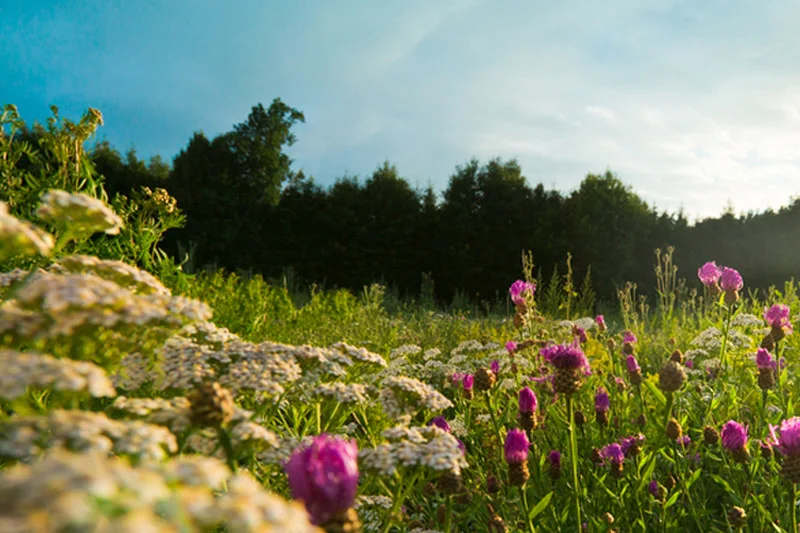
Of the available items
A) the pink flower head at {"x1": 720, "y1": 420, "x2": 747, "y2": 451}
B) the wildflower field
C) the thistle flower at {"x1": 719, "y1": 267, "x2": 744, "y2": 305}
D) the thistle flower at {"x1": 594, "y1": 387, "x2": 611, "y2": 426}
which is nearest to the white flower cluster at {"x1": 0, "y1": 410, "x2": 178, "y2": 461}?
the wildflower field

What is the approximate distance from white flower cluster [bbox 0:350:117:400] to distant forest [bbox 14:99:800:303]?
53.6ft

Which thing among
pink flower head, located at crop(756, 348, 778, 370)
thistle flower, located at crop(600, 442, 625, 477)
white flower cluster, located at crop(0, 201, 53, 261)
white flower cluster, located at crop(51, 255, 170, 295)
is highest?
white flower cluster, located at crop(0, 201, 53, 261)

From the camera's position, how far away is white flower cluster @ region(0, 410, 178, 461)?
0.89 meters

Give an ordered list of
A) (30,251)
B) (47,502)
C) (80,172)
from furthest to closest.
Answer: (80,172)
(30,251)
(47,502)

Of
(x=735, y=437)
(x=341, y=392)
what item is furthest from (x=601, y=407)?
(x=341, y=392)

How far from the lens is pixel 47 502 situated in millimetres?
566

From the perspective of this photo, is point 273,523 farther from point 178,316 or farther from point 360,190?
point 360,190

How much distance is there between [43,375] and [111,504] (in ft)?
1.53

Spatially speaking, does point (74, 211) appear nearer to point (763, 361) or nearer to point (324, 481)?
point (324, 481)

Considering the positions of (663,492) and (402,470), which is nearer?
(402,470)

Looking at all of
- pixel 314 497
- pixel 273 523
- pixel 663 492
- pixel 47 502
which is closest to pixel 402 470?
pixel 314 497

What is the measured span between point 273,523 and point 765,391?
292 centimetres

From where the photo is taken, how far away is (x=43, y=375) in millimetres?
978

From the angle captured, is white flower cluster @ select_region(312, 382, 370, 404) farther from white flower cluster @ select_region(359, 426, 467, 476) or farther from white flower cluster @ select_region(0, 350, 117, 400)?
white flower cluster @ select_region(0, 350, 117, 400)
